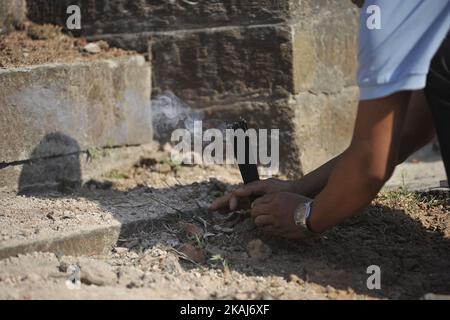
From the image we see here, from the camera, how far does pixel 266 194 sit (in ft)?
10.5

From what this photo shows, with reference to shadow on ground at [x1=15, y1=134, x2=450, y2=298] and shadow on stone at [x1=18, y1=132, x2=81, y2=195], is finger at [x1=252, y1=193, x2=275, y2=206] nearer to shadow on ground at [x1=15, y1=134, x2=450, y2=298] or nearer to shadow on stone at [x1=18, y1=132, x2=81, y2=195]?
shadow on ground at [x1=15, y1=134, x2=450, y2=298]

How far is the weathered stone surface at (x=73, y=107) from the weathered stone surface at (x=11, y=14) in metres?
0.58

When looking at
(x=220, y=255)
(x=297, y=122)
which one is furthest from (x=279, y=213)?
(x=297, y=122)

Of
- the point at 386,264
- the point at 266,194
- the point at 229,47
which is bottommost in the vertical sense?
the point at 386,264

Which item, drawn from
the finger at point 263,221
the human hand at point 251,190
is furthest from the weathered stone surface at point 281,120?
the finger at point 263,221

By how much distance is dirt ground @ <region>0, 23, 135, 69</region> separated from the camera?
3.90 metres

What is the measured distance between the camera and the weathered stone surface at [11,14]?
4164 mm

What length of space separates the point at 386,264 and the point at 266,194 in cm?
59

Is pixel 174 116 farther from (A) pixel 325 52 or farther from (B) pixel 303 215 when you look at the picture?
(B) pixel 303 215

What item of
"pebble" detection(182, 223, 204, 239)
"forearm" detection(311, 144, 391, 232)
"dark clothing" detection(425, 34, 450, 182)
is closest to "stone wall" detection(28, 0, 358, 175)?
"pebble" detection(182, 223, 204, 239)

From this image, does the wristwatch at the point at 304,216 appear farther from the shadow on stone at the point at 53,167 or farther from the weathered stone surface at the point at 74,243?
the shadow on stone at the point at 53,167

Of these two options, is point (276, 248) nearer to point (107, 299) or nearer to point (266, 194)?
point (266, 194)

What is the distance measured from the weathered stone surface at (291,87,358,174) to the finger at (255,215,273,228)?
1.14m
